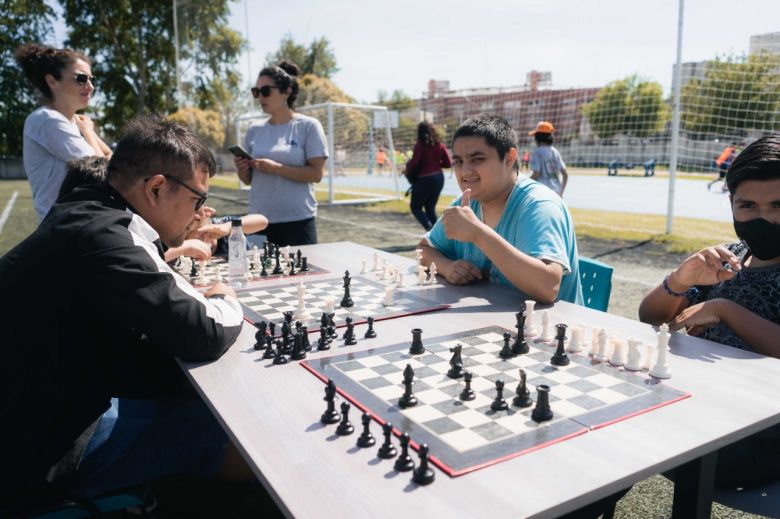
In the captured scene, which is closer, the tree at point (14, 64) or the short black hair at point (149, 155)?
the short black hair at point (149, 155)

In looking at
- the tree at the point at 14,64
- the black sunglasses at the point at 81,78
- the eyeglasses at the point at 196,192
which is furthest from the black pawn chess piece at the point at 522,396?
the tree at the point at 14,64

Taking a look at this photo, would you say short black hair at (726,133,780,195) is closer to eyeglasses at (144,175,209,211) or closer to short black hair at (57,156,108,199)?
eyeglasses at (144,175,209,211)

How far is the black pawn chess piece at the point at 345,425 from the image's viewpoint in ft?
4.31

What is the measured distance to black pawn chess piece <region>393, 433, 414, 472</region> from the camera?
1.15 meters

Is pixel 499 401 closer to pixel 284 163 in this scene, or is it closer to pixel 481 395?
pixel 481 395

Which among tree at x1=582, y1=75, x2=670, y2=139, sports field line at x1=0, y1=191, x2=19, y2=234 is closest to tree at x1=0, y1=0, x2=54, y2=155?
sports field line at x1=0, y1=191, x2=19, y2=234

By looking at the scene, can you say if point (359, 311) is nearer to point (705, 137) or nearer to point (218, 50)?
point (705, 137)

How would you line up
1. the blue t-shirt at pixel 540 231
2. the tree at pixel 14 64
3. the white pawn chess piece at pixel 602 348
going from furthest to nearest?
the tree at pixel 14 64, the blue t-shirt at pixel 540 231, the white pawn chess piece at pixel 602 348

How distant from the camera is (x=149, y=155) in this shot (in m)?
1.89

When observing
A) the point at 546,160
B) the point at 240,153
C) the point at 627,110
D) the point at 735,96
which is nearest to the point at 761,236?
the point at 240,153

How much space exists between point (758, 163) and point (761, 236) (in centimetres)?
27

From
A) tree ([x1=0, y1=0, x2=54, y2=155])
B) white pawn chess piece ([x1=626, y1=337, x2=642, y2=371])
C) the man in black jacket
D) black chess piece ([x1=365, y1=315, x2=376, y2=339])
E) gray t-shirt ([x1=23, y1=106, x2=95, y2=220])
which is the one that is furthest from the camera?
tree ([x1=0, y1=0, x2=54, y2=155])

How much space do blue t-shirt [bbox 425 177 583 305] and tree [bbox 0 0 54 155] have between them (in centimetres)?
3644

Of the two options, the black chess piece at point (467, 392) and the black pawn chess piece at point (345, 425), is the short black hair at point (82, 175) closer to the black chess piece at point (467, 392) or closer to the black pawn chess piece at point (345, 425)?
the black pawn chess piece at point (345, 425)
